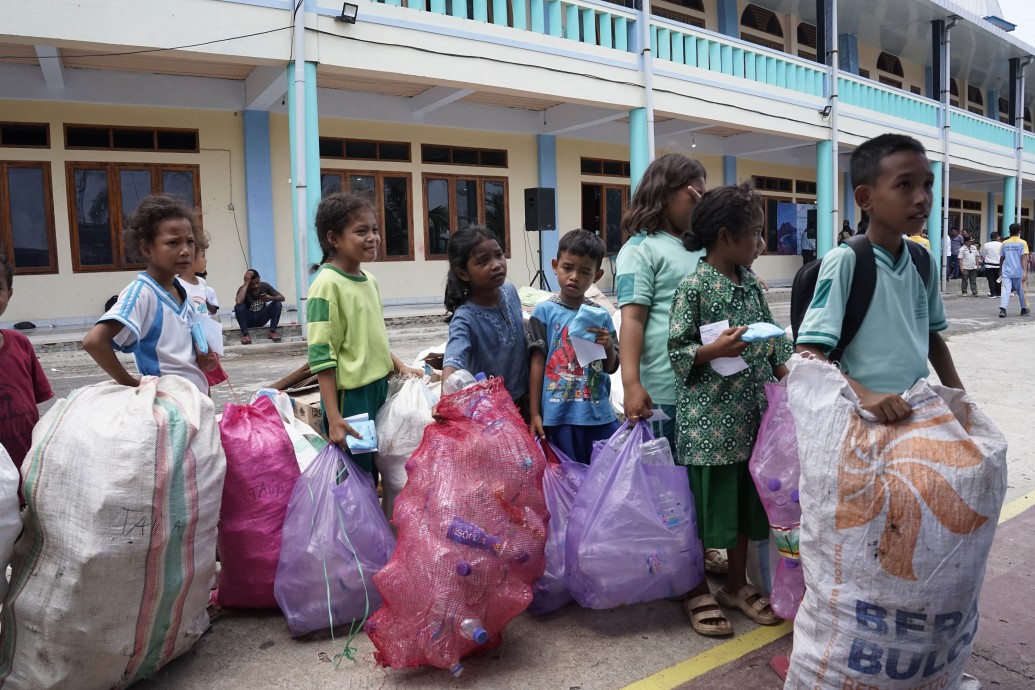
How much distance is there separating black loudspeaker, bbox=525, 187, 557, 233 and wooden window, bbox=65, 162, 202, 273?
202 inches

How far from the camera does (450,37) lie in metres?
9.68

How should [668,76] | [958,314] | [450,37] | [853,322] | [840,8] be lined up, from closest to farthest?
[853,322] < [450,37] < [668,76] < [958,314] < [840,8]

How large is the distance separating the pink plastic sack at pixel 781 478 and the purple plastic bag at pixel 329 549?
1.21 meters

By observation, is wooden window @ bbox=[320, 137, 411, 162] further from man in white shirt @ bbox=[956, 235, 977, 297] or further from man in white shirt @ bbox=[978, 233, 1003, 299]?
man in white shirt @ bbox=[956, 235, 977, 297]

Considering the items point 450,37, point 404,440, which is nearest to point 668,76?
point 450,37

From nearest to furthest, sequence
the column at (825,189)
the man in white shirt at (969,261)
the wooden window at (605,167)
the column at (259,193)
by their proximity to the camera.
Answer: the column at (259,193), the column at (825,189), the wooden window at (605,167), the man in white shirt at (969,261)

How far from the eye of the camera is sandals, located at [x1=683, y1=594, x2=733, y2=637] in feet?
7.66

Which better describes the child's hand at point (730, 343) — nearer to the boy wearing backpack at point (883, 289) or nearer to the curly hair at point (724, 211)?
the boy wearing backpack at point (883, 289)

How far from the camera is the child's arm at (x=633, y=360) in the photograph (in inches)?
93.2

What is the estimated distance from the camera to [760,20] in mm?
16953

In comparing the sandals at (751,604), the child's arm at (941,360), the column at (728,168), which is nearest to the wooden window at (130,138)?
the sandals at (751,604)

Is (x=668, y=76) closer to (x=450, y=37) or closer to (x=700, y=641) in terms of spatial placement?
(x=450, y=37)

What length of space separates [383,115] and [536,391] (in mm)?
10385

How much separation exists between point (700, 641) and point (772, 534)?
40cm
